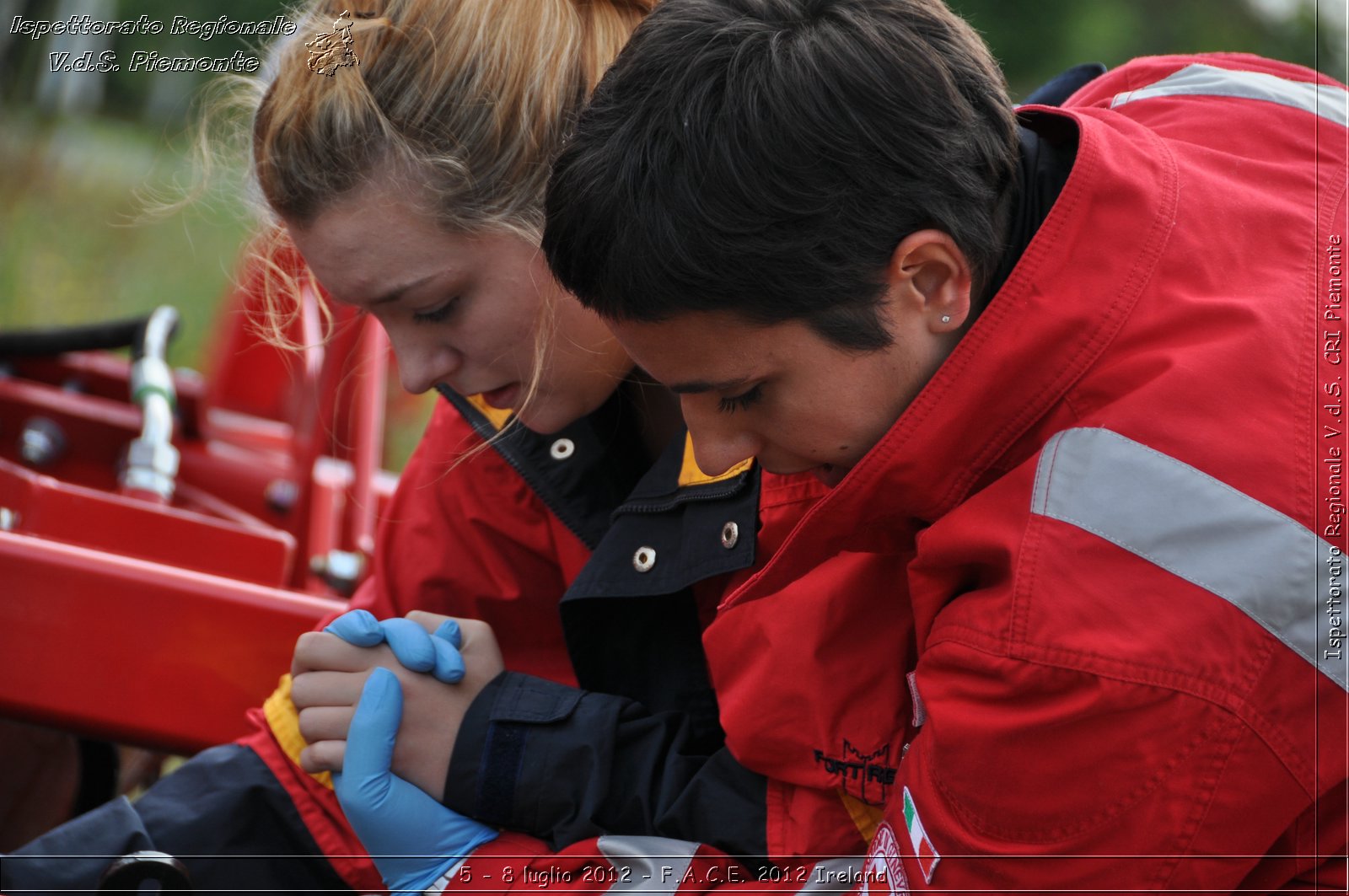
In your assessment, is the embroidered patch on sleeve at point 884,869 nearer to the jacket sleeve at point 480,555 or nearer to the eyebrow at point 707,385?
the eyebrow at point 707,385

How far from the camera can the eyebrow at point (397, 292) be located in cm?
134

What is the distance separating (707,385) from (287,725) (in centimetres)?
69

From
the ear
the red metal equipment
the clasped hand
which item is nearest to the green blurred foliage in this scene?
the red metal equipment

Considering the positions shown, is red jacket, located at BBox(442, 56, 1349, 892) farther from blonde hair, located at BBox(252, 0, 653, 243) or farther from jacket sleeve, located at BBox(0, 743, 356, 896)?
jacket sleeve, located at BBox(0, 743, 356, 896)

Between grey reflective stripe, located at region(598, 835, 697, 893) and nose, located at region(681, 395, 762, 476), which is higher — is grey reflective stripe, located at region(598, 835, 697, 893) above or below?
below

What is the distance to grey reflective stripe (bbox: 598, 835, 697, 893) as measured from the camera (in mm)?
1223

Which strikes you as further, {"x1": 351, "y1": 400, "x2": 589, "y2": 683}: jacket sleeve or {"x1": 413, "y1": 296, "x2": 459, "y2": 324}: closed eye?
{"x1": 351, "y1": 400, "x2": 589, "y2": 683}: jacket sleeve

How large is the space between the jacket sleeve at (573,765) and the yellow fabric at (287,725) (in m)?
0.18

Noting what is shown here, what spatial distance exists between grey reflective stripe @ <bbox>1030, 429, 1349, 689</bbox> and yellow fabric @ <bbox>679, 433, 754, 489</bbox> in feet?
1.36

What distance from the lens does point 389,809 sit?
134 cm

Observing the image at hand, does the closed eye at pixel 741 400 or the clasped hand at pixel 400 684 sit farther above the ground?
the closed eye at pixel 741 400

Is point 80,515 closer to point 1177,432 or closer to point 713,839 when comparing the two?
point 713,839

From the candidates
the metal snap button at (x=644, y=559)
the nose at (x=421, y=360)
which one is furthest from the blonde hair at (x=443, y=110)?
the metal snap button at (x=644, y=559)

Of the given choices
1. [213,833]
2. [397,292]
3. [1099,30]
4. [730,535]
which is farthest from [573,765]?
[1099,30]
